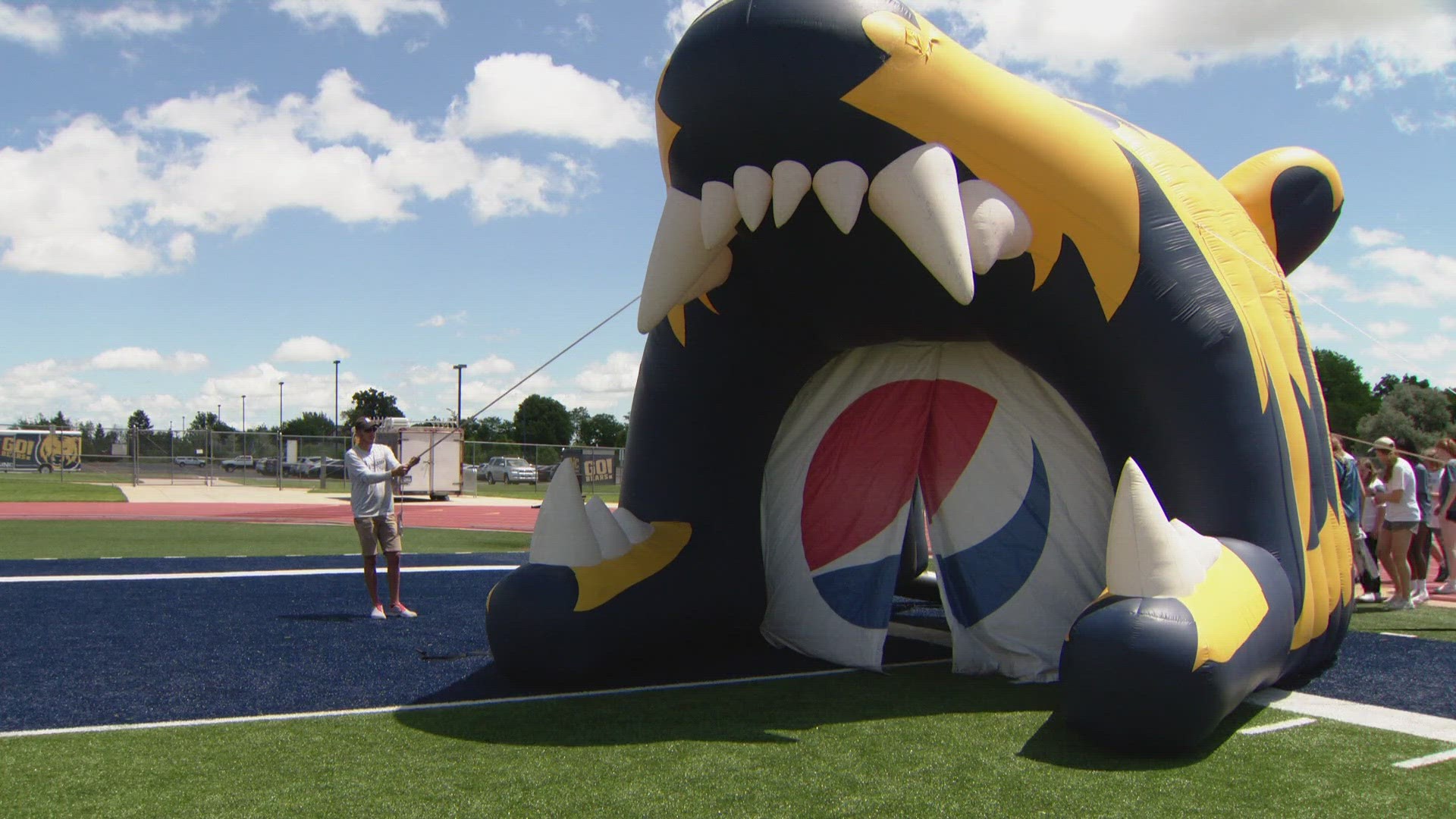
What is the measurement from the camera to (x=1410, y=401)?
1443 inches

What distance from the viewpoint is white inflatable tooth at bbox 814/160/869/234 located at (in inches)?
155

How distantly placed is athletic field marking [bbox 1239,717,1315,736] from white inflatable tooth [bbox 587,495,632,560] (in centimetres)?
270

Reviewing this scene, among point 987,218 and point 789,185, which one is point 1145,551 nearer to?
point 987,218

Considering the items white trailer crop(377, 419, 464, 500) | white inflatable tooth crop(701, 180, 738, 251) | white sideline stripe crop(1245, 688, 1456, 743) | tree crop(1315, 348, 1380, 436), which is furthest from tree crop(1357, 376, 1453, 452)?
white inflatable tooth crop(701, 180, 738, 251)

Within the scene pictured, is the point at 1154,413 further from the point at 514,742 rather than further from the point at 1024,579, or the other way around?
the point at 514,742

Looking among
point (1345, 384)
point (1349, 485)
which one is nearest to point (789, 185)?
point (1349, 485)

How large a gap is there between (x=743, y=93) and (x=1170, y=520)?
2311mm

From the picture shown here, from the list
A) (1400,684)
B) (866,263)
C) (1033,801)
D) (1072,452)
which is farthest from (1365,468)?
(1033,801)

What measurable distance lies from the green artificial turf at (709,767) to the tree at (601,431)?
66.4 metres

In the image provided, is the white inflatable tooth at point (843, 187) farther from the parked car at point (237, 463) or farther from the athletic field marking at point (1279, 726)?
the parked car at point (237, 463)

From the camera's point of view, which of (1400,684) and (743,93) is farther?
(1400,684)

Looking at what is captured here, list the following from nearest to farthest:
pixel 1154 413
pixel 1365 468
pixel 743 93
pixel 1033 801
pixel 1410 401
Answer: pixel 1033 801 → pixel 743 93 → pixel 1154 413 → pixel 1365 468 → pixel 1410 401

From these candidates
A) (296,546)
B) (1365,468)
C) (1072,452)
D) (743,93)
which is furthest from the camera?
(296,546)

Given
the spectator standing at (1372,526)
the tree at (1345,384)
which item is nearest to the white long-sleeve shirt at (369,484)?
the spectator standing at (1372,526)
